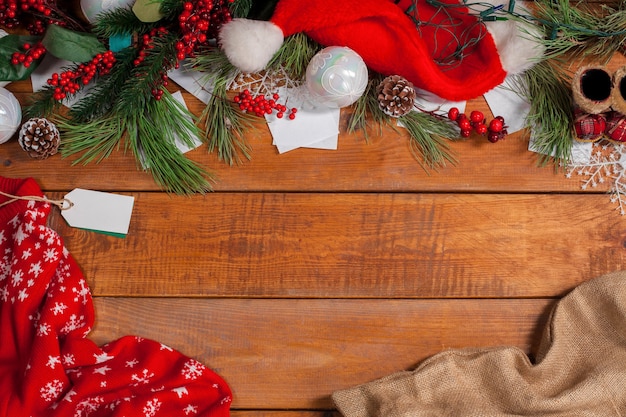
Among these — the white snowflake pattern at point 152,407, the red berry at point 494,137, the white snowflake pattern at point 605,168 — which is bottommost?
the white snowflake pattern at point 152,407

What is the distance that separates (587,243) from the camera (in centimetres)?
102

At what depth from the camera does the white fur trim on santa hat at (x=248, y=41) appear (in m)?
0.95

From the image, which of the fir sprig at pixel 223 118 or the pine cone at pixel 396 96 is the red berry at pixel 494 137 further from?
the fir sprig at pixel 223 118

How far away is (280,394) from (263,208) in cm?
31

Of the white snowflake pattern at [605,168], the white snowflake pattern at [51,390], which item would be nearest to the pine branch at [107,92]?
the white snowflake pattern at [51,390]

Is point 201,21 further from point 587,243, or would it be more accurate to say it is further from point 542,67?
point 587,243

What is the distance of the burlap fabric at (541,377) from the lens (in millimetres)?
936

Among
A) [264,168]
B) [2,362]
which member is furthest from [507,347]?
[2,362]

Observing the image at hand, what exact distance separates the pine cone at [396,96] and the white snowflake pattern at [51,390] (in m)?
0.69

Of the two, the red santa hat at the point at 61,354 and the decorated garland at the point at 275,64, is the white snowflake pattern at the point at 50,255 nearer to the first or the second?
the red santa hat at the point at 61,354

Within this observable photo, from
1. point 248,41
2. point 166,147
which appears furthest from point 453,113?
point 166,147

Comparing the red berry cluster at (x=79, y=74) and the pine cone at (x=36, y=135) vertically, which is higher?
the red berry cluster at (x=79, y=74)

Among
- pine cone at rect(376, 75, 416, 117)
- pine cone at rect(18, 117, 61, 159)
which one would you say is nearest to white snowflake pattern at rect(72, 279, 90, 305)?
pine cone at rect(18, 117, 61, 159)

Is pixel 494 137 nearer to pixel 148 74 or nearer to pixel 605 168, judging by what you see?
pixel 605 168
